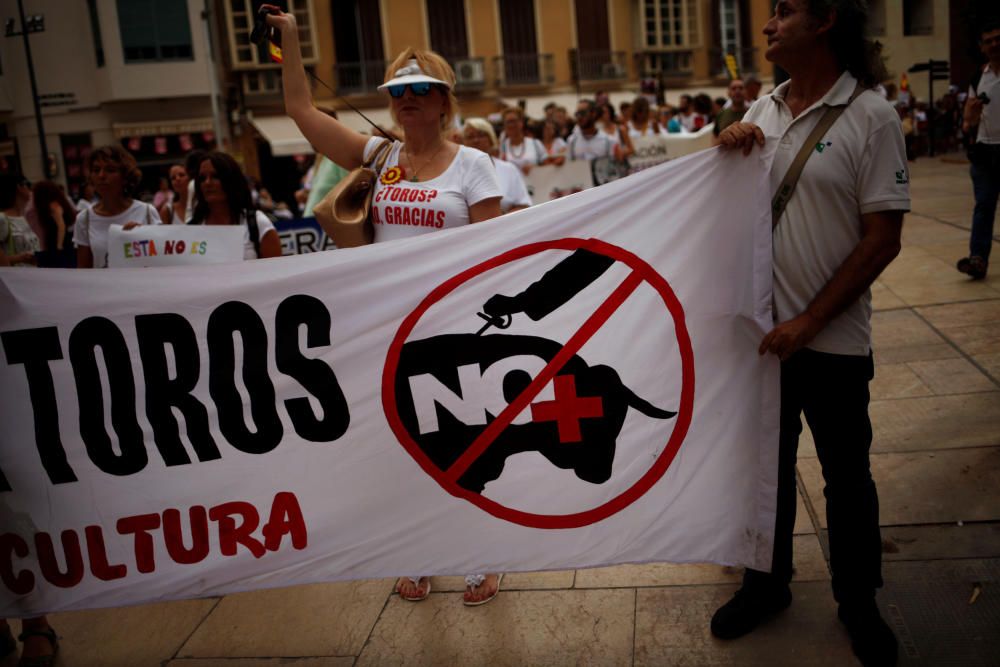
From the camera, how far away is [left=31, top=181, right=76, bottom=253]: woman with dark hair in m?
8.37

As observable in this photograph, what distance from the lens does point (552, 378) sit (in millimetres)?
3072

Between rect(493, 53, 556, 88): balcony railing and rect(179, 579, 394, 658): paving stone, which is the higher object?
rect(493, 53, 556, 88): balcony railing

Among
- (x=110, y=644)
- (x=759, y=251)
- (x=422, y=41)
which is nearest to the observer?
(x=759, y=251)

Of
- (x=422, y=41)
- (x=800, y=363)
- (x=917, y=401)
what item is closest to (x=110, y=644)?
(x=800, y=363)

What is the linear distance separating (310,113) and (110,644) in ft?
7.03

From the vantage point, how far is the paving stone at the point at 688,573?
349cm

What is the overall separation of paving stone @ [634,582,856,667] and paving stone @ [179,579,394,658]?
3.35 feet

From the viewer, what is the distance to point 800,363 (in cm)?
303

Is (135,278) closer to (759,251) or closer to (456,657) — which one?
(456,657)

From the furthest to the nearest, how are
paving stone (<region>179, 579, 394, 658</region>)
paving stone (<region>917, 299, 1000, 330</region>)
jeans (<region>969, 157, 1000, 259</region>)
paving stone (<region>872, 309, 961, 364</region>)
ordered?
1. jeans (<region>969, 157, 1000, 259</region>)
2. paving stone (<region>917, 299, 1000, 330</region>)
3. paving stone (<region>872, 309, 961, 364</region>)
4. paving stone (<region>179, 579, 394, 658</region>)

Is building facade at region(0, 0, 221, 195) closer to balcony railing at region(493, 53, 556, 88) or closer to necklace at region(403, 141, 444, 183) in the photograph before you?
balcony railing at region(493, 53, 556, 88)

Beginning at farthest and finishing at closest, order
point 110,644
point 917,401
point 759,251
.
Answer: point 917,401
point 110,644
point 759,251

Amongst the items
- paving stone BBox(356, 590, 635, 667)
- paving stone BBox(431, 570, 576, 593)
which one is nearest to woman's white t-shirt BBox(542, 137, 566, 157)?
paving stone BBox(431, 570, 576, 593)

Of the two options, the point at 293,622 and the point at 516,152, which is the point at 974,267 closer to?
the point at 516,152
